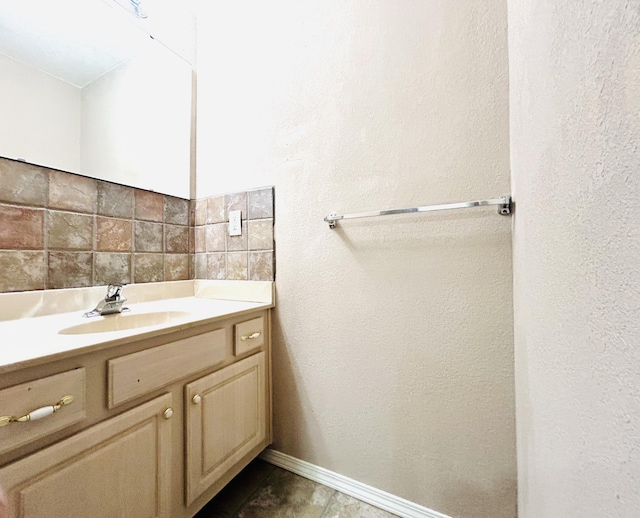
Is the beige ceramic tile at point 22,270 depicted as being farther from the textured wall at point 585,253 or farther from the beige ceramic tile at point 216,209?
the textured wall at point 585,253

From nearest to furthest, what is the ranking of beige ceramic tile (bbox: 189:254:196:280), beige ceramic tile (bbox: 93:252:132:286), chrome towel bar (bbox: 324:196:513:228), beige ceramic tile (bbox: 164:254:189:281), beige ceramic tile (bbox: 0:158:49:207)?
chrome towel bar (bbox: 324:196:513:228) < beige ceramic tile (bbox: 0:158:49:207) < beige ceramic tile (bbox: 93:252:132:286) < beige ceramic tile (bbox: 164:254:189:281) < beige ceramic tile (bbox: 189:254:196:280)

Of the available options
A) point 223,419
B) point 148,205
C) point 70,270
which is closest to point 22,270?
point 70,270

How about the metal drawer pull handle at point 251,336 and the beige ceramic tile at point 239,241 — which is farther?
the beige ceramic tile at point 239,241

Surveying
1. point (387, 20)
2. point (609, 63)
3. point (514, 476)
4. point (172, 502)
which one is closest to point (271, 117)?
point (387, 20)

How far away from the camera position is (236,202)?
4.47 feet

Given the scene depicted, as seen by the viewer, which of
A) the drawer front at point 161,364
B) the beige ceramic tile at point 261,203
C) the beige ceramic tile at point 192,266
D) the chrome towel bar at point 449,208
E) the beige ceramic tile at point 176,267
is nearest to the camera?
the drawer front at point 161,364

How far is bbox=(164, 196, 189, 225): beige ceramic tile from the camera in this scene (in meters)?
1.42

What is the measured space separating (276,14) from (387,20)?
1.85 ft

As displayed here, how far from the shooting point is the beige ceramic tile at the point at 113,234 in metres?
1.15

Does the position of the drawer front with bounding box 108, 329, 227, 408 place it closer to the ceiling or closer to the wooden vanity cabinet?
the wooden vanity cabinet

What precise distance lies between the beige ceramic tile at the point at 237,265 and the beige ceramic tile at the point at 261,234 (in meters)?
0.07

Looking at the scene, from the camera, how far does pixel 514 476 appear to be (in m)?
0.83

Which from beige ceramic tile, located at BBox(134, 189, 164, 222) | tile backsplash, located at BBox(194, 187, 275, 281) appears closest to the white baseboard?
tile backsplash, located at BBox(194, 187, 275, 281)

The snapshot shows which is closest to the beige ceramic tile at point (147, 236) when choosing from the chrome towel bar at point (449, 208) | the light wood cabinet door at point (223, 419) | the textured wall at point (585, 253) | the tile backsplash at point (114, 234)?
the tile backsplash at point (114, 234)
